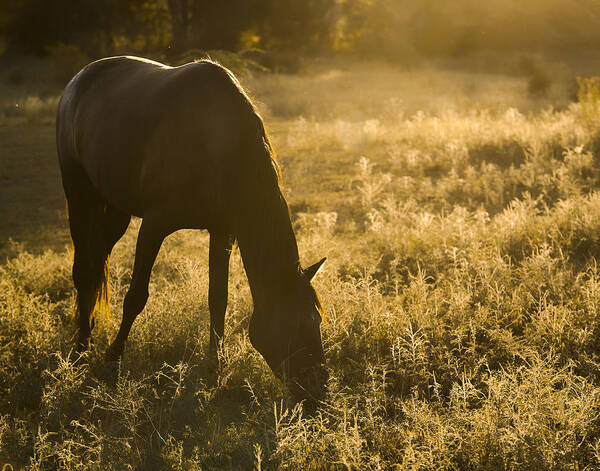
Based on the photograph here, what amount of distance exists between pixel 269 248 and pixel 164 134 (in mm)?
1039

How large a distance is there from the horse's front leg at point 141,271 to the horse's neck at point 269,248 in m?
0.59

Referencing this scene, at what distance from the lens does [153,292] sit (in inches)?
193

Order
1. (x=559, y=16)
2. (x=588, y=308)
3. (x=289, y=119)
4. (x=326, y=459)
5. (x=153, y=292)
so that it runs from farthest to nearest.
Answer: (x=559, y=16) → (x=289, y=119) → (x=153, y=292) → (x=588, y=308) → (x=326, y=459)

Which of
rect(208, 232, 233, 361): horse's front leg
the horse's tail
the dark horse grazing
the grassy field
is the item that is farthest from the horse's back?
the grassy field

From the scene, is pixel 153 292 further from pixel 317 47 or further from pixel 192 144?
pixel 317 47

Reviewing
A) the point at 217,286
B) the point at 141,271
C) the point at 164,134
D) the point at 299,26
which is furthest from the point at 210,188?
the point at 299,26

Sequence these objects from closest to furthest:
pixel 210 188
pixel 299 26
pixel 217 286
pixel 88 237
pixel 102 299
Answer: pixel 210 188
pixel 217 286
pixel 102 299
pixel 88 237
pixel 299 26

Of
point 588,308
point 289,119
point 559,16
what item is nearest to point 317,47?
point 289,119

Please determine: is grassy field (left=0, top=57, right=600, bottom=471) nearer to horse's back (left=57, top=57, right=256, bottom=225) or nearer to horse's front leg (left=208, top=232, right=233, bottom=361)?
horse's front leg (left=208, top=232, right=233, bottom=361)

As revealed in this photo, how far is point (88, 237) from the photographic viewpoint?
14.3 feet

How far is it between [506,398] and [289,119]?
1431cm

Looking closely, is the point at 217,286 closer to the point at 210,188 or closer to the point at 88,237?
the point at 210,188

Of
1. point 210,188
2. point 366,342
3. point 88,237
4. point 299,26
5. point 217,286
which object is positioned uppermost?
point 299,26

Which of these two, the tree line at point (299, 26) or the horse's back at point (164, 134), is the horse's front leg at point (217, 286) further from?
the tree line at point (299, 26)
